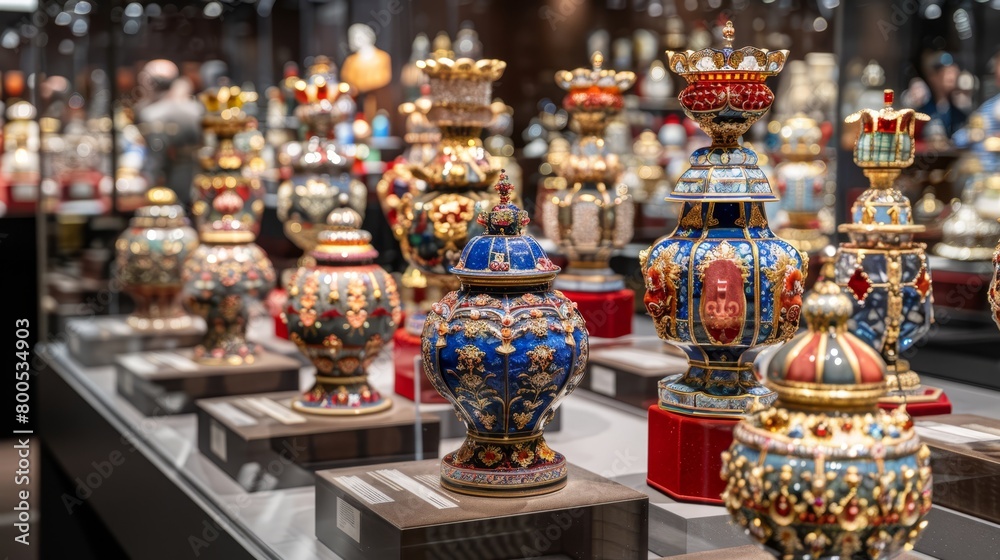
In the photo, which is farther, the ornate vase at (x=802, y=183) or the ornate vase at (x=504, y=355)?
the ornate vase at (x=802, y=183)

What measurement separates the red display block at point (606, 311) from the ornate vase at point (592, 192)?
46 mm

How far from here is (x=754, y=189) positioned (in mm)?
2939

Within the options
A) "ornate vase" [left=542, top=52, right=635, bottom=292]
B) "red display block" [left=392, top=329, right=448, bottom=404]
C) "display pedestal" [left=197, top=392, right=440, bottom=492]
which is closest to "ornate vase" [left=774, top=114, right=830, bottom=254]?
"ornate vase" [left=542, top=52, right=635, bottom=292]

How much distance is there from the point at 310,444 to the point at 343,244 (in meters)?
0.60

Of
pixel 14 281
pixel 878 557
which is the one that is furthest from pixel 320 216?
pixel 878 557

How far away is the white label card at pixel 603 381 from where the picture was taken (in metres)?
4.25

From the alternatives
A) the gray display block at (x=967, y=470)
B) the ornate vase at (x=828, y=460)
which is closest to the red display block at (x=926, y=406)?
the gray display block at (x=967, y=470)

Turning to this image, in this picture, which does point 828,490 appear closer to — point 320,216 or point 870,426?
point 870,426

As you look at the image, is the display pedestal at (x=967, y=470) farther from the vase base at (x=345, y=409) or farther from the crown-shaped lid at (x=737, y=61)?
the vase base at (x=345, y=409)

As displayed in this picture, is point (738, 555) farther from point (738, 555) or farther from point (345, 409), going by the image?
point (345, 409)

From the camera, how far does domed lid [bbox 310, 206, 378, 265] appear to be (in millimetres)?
3852

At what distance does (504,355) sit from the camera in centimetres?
273

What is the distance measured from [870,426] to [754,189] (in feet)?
3.55

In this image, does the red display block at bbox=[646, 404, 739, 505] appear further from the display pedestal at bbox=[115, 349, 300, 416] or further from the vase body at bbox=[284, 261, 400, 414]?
the display pedestal at bbox=[115, 349, 300, 416]
